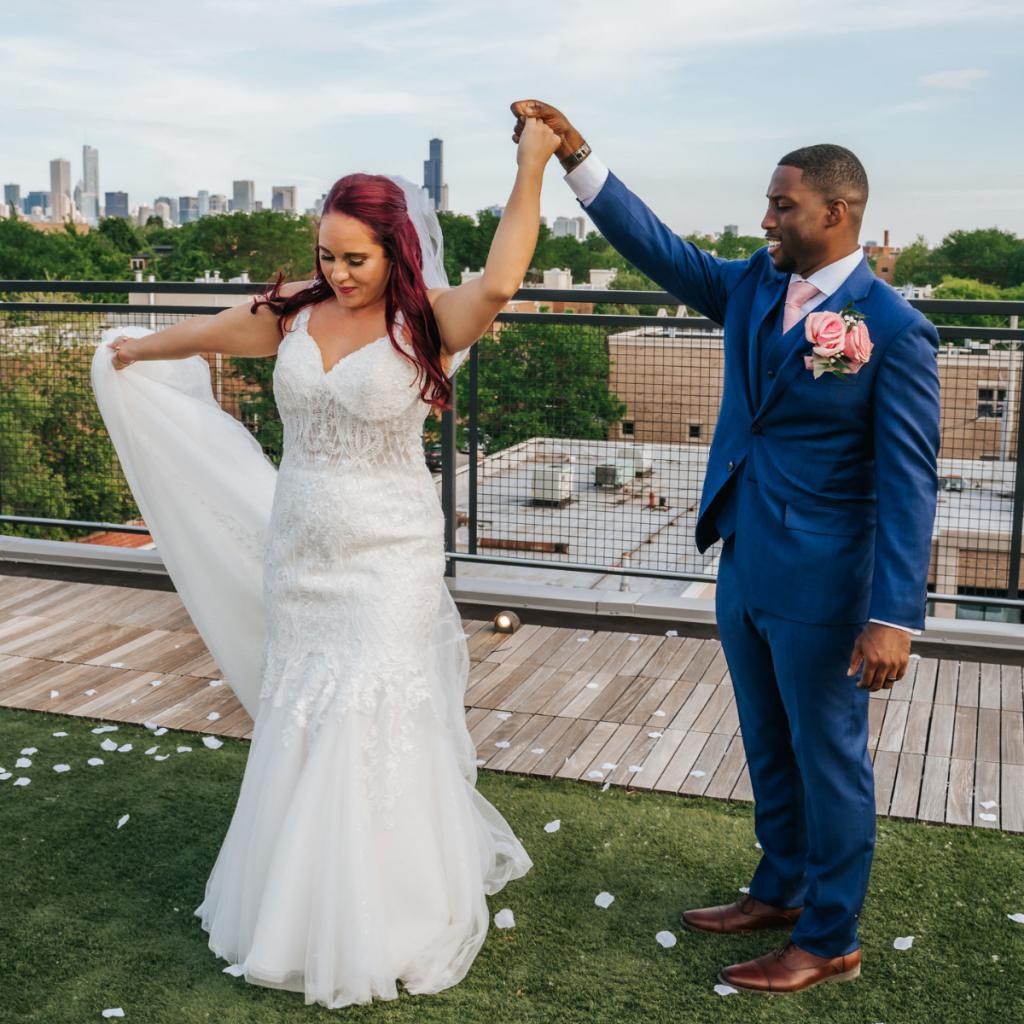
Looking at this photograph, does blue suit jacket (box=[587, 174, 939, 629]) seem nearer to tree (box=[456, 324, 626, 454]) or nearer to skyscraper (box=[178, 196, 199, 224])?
tree (box=[456, 324, 626, 454])

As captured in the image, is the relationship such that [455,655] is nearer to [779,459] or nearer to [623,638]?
[779,459]

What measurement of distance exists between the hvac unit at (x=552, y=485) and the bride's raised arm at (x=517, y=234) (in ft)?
9.77

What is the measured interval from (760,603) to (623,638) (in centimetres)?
257

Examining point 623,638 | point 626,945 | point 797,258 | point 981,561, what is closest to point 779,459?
point 797,258

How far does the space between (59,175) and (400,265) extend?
713 feet

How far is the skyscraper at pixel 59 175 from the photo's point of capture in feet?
620

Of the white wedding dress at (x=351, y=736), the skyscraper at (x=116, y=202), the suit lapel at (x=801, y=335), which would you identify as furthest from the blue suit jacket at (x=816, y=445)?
the skyscraper at (x=116, y=202)

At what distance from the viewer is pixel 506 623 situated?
5.01m

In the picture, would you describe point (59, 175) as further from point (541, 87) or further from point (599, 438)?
point (599, 438)

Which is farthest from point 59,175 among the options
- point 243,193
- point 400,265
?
point 400,265

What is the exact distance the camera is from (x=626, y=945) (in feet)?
8.86

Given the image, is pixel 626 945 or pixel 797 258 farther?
pixel 626 945

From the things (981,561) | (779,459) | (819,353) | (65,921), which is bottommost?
(65,921)

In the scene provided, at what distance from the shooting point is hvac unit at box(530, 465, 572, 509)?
5.43m
